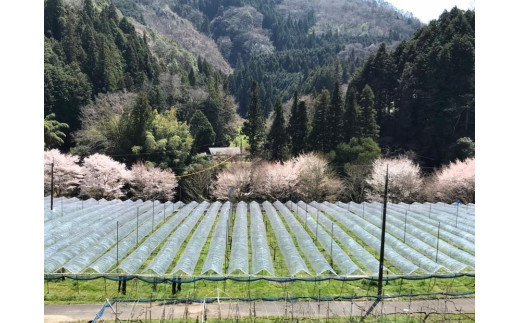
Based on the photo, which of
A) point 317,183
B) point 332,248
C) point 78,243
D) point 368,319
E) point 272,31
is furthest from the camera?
point 272,31

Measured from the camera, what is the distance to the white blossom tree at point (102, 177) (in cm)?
2688

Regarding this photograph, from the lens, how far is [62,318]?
9320 millimetres

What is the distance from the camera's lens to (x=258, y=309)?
9.81 m

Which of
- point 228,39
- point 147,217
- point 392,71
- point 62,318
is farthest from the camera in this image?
point 228,39

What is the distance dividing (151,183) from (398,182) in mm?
16776

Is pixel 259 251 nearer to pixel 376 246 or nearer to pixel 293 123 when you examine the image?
pixel 376 246

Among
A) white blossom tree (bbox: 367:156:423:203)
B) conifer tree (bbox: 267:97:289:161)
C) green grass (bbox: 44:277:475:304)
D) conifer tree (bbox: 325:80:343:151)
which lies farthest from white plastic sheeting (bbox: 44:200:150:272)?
conifer tree (bbox: 325:80:343:151)

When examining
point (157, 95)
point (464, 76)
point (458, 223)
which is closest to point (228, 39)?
point (157, 95)

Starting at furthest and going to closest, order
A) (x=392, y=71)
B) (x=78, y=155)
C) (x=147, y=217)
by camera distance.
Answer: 1. (x=392, y=71)
2. (x=78, y=155)
3. (x=147, y=217)

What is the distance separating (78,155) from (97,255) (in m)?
20.1

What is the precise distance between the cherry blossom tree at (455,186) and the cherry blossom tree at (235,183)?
1207 cm

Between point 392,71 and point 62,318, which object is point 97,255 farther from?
point 392,71

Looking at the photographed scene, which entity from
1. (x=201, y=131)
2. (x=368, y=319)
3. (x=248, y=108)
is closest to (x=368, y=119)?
(x=248, y=108)

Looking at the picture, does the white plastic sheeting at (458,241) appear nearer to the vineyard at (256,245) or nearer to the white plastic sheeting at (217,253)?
the vineyard at (256,245)
